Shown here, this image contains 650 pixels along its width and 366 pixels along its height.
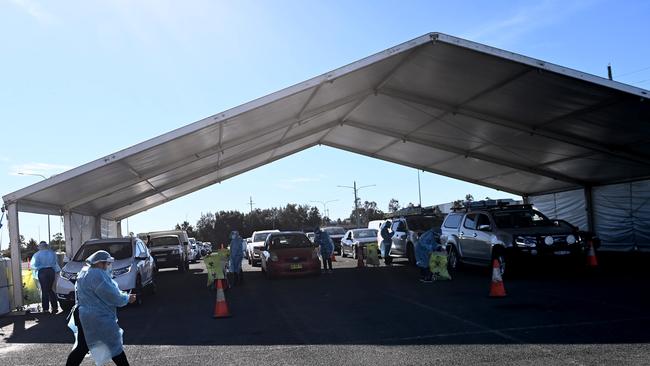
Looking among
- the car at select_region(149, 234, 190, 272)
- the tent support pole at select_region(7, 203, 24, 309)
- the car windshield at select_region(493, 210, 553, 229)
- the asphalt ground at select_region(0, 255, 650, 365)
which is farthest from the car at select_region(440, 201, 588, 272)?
the car at select_region(149, 234, 190, 272)

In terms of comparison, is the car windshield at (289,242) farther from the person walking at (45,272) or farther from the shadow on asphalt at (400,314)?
the person walking at (45,272)

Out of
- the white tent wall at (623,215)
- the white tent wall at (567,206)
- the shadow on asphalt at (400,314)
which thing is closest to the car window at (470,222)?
the shadow on asphalt at (400,314)

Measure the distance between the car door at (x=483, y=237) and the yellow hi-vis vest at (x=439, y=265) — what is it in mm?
1179

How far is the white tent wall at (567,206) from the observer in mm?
26578

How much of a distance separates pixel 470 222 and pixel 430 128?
5.85m

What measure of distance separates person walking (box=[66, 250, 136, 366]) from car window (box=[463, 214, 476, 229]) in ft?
42.3

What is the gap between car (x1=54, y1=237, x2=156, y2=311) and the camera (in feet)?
44.3

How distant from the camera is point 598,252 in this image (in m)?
24.8

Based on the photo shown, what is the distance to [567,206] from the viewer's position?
28.0m

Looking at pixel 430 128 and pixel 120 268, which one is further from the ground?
pixel 430 128

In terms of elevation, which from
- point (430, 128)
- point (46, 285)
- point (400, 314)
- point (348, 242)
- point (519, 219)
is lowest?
point (400, 314)

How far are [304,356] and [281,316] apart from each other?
139 inches

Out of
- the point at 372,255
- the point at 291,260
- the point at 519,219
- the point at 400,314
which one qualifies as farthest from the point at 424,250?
the point at 372,255

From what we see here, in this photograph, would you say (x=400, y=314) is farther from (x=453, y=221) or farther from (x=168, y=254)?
(x=168, y=254)
